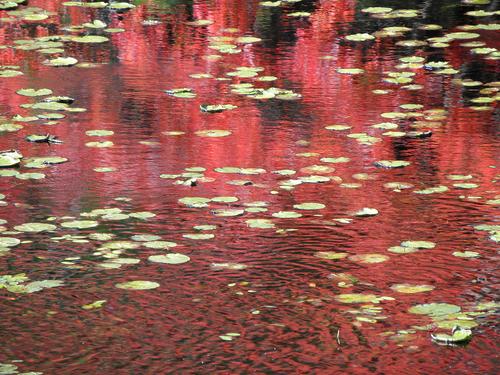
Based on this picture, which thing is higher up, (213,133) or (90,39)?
(90,39)

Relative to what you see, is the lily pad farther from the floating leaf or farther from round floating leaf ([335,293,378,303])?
the floating leaf

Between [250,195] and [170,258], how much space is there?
89cm

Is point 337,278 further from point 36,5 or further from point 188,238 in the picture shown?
point 36,5

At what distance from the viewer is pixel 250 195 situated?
5820 mm

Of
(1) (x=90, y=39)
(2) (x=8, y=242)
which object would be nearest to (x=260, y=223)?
(2) (x=8, y=242)

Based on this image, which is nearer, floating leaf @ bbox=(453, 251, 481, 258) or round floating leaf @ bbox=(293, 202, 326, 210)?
floating leaf @ bbox=(453, 251, 481, 258)

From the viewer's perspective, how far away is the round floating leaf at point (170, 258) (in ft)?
16.4

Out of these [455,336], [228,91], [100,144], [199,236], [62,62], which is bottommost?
[455,336]

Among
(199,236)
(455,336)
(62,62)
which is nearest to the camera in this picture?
(455,336)

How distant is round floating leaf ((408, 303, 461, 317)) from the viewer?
14.9ft

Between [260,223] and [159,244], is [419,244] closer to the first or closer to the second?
[260,223]

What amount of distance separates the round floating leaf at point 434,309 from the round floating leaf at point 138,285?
101 centimetres

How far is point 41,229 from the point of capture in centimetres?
534

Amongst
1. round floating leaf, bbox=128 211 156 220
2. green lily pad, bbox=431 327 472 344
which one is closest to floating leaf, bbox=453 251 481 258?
green lily pad, bbox=431 327 472 344
